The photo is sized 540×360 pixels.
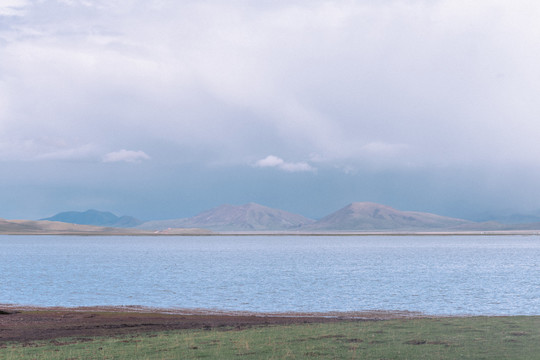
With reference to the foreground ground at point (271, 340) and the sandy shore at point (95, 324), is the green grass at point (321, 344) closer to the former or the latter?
the foreground ground at point (271, 340)

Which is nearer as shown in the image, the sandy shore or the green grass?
the green grass

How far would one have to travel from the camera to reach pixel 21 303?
50.5m

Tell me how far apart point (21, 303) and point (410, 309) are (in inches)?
1276

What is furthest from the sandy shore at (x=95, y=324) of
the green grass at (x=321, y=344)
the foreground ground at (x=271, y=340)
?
the green grass at (x=321, y=344)

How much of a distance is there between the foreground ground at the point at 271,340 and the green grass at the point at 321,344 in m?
0.03

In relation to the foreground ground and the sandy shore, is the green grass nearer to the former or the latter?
the foreground ground

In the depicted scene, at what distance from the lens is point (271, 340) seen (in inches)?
903

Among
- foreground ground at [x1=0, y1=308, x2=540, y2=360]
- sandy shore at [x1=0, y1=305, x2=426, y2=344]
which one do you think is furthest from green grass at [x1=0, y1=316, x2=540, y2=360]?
sandy shore at [x1=0, y1=305, x2=426, y2=344]

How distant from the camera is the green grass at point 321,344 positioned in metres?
19.4

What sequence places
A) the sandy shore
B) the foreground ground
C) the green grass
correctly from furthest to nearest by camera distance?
the sandy shore < the foreground ground < the green grass

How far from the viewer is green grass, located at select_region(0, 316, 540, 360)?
63.8 feet

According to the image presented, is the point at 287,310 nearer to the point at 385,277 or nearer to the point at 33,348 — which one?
the point at 33,348

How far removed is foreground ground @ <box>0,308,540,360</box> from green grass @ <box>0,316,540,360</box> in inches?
1.1

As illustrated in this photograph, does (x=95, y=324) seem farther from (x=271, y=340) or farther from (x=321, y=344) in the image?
(x=321, y=344)
